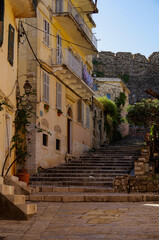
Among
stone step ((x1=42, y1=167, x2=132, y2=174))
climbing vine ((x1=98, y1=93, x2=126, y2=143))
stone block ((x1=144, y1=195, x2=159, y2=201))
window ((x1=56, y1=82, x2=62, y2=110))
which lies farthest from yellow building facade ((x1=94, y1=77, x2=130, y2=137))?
stone block ((x1=144, y1=195, x2=159, y2=201))

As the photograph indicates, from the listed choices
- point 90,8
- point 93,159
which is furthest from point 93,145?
point 90,8

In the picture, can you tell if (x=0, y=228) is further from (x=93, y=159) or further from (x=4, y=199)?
(x=93, y=159)

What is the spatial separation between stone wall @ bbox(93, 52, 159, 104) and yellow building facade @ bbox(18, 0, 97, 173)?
2401 centimetres

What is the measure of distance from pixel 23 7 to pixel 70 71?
775 cm

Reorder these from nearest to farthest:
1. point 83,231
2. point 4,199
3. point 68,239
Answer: point 68,239, point 83,231, point 4,199

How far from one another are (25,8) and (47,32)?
6.40m

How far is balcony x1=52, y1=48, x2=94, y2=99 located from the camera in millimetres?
20469

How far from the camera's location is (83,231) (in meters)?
6.48

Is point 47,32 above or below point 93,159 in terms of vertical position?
above

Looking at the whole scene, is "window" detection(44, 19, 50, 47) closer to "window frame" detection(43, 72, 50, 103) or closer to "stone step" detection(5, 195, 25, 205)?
"window frame" detection(43, 72, 50, 103)

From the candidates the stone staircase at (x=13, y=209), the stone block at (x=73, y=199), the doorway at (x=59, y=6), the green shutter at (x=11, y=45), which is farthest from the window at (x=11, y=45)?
the doorway at (x=59, y=6)

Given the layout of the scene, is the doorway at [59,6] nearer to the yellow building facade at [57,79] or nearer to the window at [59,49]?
the yellow building facade at [57,79]

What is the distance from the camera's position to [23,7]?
13.5 meters

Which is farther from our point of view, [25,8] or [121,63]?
[121,63]
